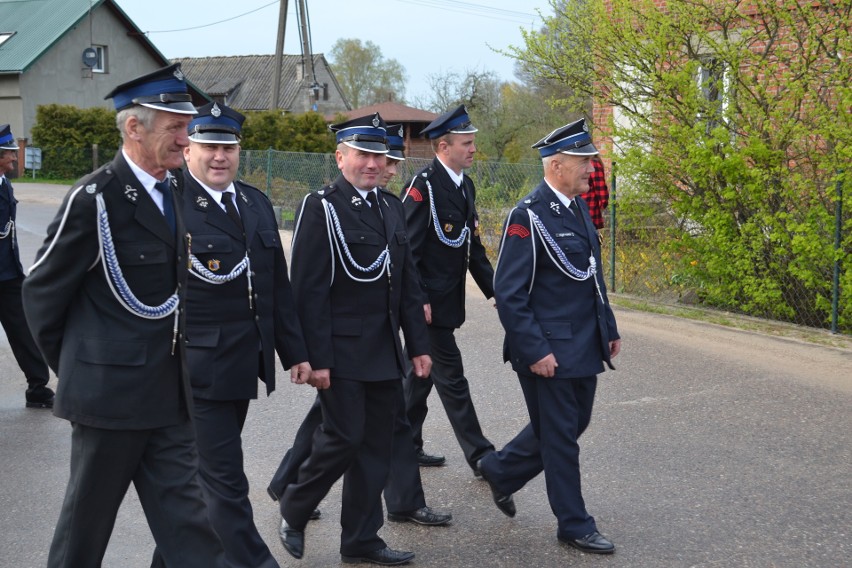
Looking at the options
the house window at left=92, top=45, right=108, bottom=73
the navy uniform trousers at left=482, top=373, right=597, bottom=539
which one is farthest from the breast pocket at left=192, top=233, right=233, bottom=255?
the house window at left=92, top=45, right=108, bottom=73

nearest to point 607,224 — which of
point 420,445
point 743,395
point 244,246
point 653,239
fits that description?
point 653,239

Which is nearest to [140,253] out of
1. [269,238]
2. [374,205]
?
[269,238]

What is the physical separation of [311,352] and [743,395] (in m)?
4.48

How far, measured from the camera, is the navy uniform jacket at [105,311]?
12.2ft

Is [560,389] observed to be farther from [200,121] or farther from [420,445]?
[200,121]

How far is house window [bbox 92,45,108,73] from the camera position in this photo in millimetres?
49375

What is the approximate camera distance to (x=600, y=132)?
11.8 meters

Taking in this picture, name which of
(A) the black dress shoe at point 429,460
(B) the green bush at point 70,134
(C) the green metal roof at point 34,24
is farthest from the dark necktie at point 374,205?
(C) the green metal roof at point 34,24

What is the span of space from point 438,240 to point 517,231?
1.09m

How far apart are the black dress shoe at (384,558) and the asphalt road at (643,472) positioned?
11 cm

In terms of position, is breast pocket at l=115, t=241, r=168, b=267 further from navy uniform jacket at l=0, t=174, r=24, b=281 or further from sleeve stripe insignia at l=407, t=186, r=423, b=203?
navy uniform jacket at l=0, t=174, r=24, b=281

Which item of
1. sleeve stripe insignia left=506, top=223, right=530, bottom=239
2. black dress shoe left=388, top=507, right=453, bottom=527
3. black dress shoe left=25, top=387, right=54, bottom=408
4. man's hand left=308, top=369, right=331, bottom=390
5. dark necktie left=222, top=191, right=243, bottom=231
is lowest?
black dress shoe left=388, top=507, right=453, bottom=527

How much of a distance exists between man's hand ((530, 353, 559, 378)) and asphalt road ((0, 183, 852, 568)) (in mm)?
861

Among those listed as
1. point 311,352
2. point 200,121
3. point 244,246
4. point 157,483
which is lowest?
point 157,483
